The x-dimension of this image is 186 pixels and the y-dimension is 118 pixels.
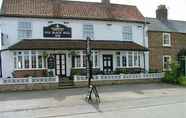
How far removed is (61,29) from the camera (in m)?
25.7

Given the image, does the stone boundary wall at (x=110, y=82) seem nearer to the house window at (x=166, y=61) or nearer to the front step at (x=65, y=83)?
the front step at (x=65, y=83)

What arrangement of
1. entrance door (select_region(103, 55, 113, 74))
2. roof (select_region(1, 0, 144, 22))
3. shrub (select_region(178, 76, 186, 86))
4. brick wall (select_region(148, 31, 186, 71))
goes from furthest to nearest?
brick wall (select_region(148, 31, 186, 71)) → entrance door (select_region(103, 55, 113, 74)) → roof (select_region(1, 0, 144, 22)) → shrub (select_region(178, 76, 186, 86))

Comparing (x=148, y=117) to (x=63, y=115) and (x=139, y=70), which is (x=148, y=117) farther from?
(x=139, y=70)

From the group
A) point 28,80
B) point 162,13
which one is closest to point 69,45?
point 28,80

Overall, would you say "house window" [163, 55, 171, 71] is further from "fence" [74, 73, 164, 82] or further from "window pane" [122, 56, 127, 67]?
"window pane" [122, 56, 127, 67]

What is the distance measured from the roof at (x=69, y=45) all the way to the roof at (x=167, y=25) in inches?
170

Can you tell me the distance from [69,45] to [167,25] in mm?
14798

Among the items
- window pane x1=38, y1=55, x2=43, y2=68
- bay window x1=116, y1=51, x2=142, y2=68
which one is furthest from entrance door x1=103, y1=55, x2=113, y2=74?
window pane x1=38, y1=55, x2=43, y2=68

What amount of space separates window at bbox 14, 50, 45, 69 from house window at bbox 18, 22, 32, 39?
177 centimetres

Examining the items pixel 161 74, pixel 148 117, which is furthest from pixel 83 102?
pixel 161 74

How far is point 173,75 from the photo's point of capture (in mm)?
25141

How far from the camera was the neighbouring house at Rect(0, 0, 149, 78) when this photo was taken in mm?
23906

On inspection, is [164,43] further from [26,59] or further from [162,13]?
[26,59]

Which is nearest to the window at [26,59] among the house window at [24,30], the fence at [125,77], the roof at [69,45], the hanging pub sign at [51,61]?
the roof at [69,45]
